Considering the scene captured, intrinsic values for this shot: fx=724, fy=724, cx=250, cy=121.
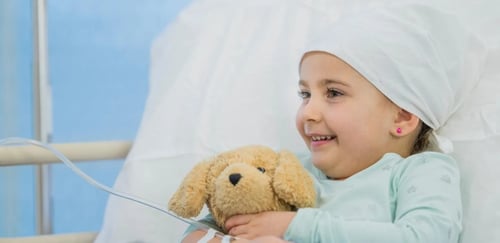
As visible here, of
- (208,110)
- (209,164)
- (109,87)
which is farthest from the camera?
(109,87)

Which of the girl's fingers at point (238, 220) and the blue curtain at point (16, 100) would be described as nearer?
the girl's fingers at point (238, 220)

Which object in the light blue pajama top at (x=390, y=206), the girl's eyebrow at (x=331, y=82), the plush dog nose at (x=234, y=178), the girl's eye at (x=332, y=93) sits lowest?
the light blue pajama top at (x=390, y=206)

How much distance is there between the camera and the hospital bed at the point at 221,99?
4.41ft

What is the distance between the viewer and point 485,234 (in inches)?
44.7

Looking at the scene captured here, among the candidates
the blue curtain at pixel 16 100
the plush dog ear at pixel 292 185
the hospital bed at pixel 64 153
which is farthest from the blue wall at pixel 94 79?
the plush dog ear at pixel 292 185

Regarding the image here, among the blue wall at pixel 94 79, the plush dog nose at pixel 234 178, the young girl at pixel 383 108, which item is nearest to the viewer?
the plush dog nose at pixel 234 178

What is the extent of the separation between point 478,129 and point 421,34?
0.19 m

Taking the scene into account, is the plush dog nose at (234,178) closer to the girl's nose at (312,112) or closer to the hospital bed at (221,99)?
the girl's nose at (312,112)

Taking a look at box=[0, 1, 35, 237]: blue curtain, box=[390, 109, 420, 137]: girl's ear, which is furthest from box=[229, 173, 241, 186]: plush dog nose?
box=[0, 1, 35, 237]: blue curtain

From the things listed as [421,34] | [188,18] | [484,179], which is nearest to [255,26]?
[188,18]

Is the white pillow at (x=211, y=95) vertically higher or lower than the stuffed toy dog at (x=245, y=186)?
higher

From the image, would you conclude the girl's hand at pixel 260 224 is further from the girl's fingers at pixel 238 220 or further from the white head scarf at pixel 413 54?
the white head scarf at pixel 413 54

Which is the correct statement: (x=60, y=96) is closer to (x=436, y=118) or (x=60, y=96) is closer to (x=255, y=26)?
(x=255, y=26)

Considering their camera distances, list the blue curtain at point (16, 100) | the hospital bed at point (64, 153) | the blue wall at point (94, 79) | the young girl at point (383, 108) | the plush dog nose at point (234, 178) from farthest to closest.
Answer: the blue wall at point (94, 79) < the blue curtain at point (16, 100) < the hospital bed at point (64, 153) < the young girl at point (383, 108) < the plush dog nose at point (234, 178)
